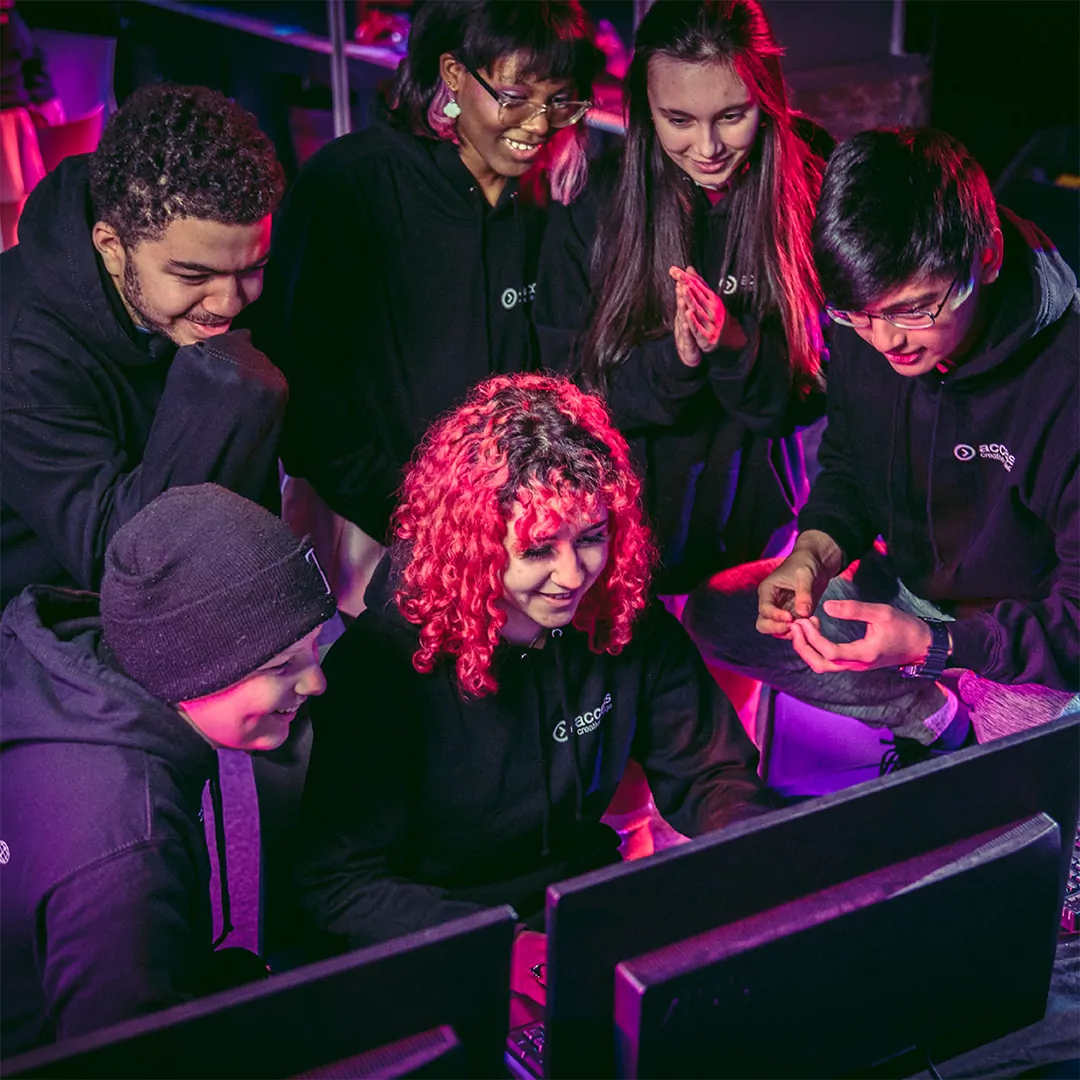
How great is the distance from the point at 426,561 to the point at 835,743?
1.29 meters

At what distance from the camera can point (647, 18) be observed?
7.40 feet

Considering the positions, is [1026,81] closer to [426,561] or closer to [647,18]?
[647,18]

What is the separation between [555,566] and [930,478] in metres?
0.82

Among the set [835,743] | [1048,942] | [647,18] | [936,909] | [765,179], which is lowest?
[835,743]

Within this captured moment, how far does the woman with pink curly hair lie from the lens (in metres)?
1.69

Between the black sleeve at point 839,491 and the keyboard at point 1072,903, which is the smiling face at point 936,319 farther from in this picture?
the keyboard at point 1072,903

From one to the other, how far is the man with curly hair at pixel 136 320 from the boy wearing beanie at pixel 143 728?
42 cm

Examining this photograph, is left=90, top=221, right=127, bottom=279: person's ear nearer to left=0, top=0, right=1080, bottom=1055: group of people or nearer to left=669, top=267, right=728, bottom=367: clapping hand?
left=0, top=0, right=1080, bottom=1055: group of people

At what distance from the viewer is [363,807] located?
5.58ft

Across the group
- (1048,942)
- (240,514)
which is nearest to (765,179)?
(240,514)

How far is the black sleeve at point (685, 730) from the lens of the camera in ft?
6.28

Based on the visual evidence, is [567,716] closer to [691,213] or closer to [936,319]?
[936,319]

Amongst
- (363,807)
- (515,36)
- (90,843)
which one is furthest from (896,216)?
(90,843)

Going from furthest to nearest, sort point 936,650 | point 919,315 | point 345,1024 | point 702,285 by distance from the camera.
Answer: point 702,285
point 936,650
point 919,315
point 345,1024
